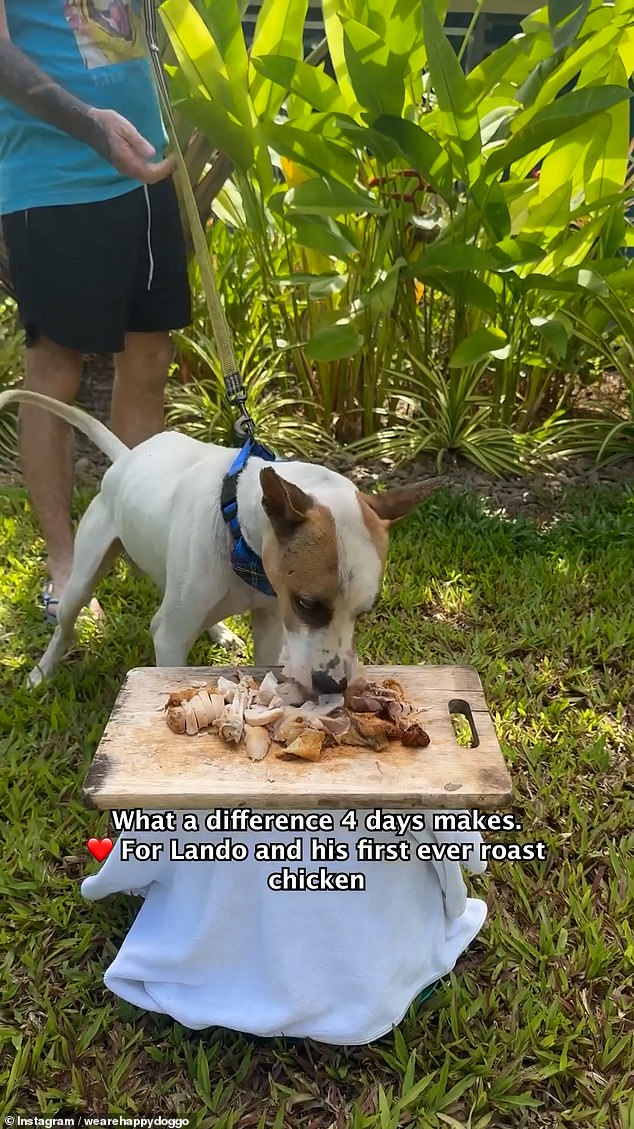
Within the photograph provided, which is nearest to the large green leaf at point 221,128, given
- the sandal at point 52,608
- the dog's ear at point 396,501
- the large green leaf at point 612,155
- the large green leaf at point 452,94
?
the large green leaf at point 452,94

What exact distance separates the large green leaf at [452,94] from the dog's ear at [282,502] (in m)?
3.06

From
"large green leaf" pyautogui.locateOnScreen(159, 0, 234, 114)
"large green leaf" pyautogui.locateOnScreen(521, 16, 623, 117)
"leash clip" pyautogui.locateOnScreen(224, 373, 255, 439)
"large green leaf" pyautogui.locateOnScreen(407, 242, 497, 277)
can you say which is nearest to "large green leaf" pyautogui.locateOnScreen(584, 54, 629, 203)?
"large green leaf" pyautogui.locateOnScreen(521, 16, 623, 117)

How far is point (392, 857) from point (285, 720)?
38 cm

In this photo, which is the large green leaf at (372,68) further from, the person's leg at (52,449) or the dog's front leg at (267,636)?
the dog's front leg at (267,636)

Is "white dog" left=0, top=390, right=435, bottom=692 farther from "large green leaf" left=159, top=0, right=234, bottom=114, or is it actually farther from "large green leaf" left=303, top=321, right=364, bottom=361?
"large green leaf" left=159, top=0, right=234, bottom=114

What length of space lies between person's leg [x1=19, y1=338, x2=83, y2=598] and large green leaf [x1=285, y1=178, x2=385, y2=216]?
1546 mm

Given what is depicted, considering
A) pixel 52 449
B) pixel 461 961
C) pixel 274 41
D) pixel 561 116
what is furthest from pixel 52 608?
pixel 274 41

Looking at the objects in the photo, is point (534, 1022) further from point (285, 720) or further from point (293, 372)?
point (293, 372)

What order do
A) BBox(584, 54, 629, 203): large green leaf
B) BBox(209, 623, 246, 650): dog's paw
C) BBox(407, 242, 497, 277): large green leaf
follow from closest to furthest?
1. BBox(209, 623, 246, 650): dog's paw
2. BBox(407, 242, 497, 277): large green leaf
3. BBox(584, 54, 629, 203): large green leaf

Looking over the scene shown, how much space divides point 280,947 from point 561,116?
3914 mm

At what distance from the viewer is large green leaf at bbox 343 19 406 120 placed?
13.9ft

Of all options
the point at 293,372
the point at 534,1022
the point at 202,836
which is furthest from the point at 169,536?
the point at 293,372

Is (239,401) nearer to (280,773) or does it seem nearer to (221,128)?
(280,773)

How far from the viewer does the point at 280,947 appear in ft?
6.04
